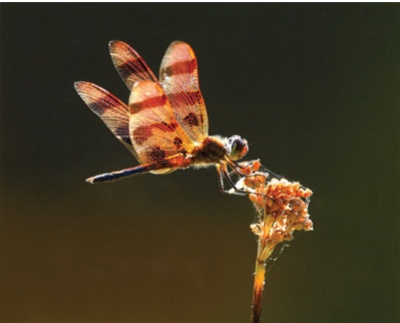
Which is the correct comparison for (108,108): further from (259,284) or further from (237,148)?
(259,284)

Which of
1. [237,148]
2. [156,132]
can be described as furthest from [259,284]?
[156,132]

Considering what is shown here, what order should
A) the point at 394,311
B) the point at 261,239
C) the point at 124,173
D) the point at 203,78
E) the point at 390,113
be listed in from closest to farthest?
the point at 261,239 → the point at 124,173 → the point at 394,311 → the point at 390,113 → the point at 203,78

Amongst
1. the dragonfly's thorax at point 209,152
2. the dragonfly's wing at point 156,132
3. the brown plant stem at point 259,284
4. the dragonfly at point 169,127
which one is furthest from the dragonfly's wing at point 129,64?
the brown plant stem at point 259,284

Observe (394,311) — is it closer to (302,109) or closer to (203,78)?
(302,109)

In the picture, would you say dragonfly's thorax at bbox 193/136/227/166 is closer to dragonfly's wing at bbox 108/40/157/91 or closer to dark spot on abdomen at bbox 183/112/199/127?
dark spot on abdomen at bbox 183/112/199/127

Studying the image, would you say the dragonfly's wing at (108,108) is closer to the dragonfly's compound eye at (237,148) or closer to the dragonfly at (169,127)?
the dragonfly at (169,127)

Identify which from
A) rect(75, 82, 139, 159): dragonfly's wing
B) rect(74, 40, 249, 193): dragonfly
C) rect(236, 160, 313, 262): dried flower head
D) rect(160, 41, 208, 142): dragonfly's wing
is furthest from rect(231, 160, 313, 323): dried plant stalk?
rect(75, 82, 139, 159): dragonfly's wing

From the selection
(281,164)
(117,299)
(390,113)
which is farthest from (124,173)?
(390,113)
